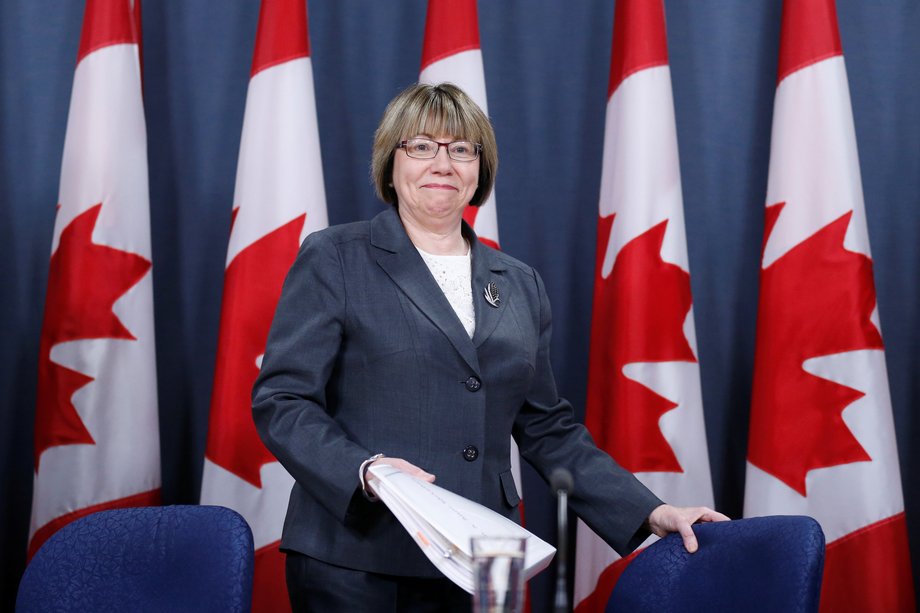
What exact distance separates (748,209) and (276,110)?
1.40m

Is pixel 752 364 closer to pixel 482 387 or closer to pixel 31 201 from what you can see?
pixel 482 387

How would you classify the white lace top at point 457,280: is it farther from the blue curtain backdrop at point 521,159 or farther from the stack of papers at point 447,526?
the blue curtain backdrop at point 521,159

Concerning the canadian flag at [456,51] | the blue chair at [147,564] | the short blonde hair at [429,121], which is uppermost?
the canadian flag at [456,51]

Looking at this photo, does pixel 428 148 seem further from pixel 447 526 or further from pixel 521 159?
pixel 521 159

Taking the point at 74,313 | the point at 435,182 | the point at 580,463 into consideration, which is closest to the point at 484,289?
the point at 435,182

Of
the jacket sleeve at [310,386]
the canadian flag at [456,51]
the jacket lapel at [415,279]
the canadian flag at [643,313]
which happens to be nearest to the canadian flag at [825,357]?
the canadian flag at [643,313]

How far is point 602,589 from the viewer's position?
2596 millimetres

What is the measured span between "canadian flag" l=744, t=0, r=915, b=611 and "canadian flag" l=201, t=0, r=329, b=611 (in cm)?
121

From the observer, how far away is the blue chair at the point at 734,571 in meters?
1.35

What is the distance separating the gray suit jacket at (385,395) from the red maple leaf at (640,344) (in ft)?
3.15

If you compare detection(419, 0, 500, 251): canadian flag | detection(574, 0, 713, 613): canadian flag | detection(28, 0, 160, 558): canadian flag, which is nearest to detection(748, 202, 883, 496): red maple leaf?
detection(574, 0, 713, 613): canadian flag

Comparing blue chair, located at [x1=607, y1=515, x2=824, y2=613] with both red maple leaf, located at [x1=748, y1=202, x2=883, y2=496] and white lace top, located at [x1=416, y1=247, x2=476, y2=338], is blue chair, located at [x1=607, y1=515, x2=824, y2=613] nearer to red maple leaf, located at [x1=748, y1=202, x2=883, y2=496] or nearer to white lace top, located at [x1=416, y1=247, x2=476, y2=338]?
white lace top, located at [x1=416, y1=247, x2=476, y2=338]

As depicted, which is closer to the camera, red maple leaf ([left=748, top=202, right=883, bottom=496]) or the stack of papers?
the stack of papers

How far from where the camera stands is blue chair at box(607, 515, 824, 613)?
53.3 inches
